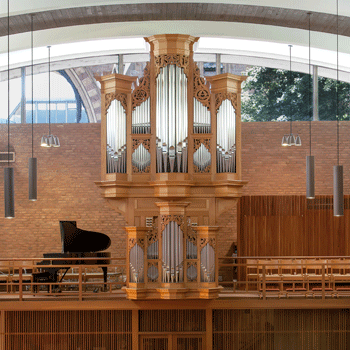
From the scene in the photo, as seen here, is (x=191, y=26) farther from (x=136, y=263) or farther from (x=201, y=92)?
(x=136, y=263)

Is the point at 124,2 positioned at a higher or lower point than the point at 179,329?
higher

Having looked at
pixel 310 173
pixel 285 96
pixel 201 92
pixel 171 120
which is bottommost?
pixel 310 173

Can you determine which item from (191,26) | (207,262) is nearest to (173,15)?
(191,26)

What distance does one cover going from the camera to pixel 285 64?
1656 cm

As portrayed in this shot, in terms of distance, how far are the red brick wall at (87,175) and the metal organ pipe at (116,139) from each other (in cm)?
476

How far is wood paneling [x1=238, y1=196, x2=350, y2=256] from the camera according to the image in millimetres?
14148

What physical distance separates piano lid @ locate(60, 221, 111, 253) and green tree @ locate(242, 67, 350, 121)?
579cm

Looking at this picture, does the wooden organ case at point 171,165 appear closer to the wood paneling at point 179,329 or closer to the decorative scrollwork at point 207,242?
the decorative scrollwork at point 207,242

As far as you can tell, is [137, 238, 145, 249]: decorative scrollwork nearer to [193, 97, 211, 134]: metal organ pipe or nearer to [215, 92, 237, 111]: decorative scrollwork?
[193, 97, 211, 134]: metal organ pipe

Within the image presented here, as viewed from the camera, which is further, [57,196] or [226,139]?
[57,196]

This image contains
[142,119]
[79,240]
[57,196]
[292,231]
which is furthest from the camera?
[57,196]

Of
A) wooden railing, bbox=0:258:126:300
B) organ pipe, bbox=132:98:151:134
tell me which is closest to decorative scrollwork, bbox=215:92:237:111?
organ pipe, bbox=132:98:151:134

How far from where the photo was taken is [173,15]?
12.7 metres

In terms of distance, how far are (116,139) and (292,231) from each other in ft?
18.1
